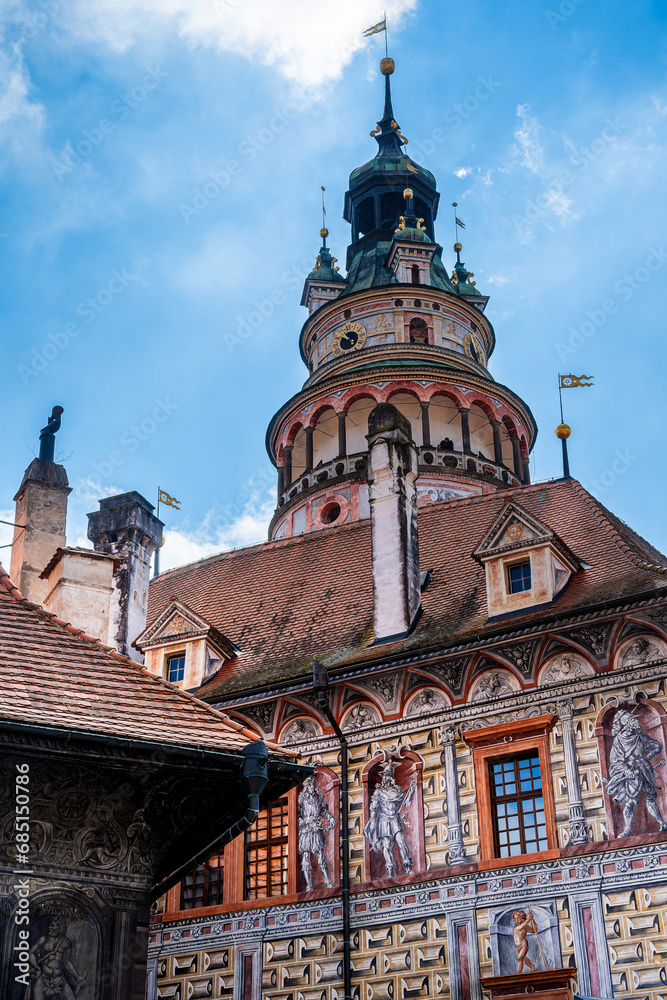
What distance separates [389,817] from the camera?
1598 cm

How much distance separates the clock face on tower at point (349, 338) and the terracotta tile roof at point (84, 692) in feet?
65.1

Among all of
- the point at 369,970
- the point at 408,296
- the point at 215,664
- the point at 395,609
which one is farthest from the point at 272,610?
the point at 408,296

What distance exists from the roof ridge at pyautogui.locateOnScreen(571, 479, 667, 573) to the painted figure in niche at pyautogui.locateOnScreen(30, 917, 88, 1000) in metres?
9.58

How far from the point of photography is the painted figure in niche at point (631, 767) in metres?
14.4

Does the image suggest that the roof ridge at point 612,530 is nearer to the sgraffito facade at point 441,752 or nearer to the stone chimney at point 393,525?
the sgraffito facade at point 441,752

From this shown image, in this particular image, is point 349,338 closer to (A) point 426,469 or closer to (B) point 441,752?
(A) point 426,469

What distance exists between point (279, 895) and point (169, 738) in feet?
28.3

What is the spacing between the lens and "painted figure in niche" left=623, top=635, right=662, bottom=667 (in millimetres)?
14984

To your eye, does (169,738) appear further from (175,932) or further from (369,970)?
(175,932)

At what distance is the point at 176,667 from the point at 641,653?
277 inches

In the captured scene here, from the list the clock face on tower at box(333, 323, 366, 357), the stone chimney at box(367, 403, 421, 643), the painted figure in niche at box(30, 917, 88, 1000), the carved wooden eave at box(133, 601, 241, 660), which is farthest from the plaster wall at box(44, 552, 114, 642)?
the clock face on tower at box(333, 323, 366, 357)

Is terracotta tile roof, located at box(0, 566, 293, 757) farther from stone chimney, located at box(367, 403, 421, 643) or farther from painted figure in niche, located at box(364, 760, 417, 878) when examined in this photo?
stone chimney, located at box(367, 403, 421, 643)

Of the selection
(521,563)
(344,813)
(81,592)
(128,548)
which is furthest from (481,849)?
(81,592)

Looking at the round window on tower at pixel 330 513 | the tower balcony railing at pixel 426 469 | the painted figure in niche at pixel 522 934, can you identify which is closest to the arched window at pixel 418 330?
the tower balcony railing at pixel 426 469
